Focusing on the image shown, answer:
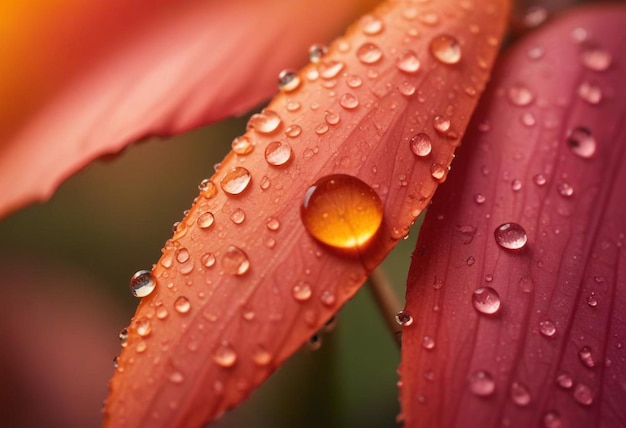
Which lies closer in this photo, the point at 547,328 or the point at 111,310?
the point at 547,328

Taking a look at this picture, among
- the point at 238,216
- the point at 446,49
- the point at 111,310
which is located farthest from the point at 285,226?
the point at 111,310

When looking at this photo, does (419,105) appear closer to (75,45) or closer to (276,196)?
(276,196)

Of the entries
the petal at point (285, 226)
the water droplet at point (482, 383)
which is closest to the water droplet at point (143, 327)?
the petal at point (285, 226)

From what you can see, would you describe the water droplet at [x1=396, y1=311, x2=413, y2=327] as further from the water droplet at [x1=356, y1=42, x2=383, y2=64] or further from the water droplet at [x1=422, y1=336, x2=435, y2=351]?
the water droplet at [x1=356, y1=42, x2=383, y2=64]

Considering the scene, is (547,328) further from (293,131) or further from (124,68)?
(124,68)

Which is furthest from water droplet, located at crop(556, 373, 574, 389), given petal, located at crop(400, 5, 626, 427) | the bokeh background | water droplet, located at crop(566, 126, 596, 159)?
the bokeh background
